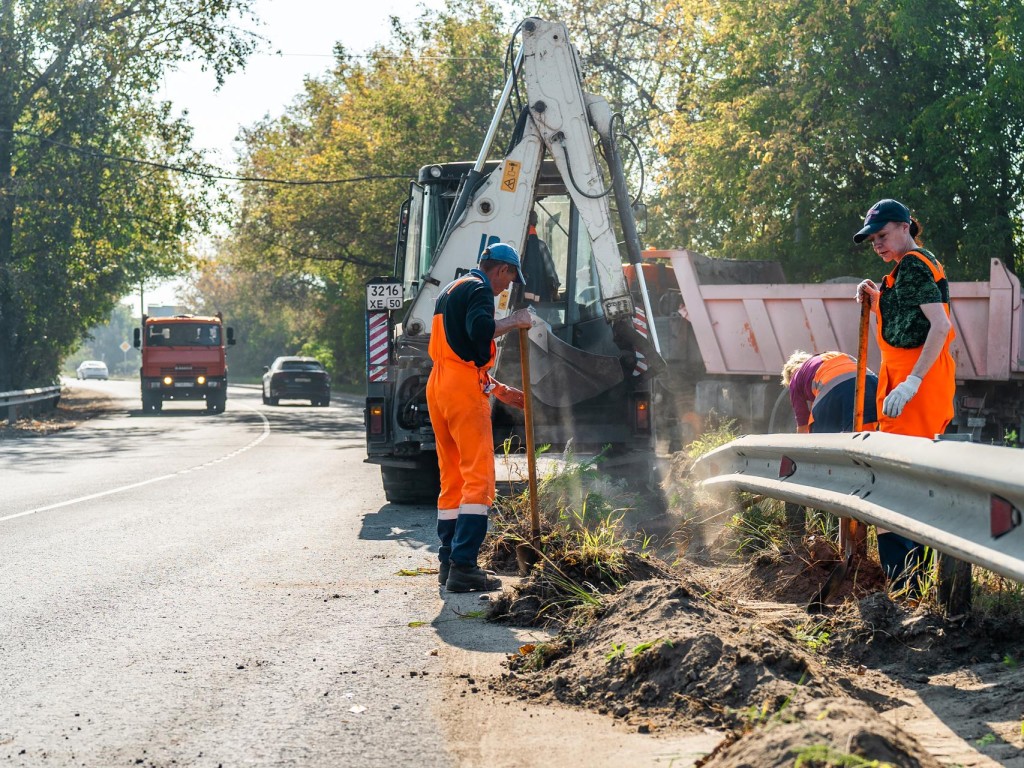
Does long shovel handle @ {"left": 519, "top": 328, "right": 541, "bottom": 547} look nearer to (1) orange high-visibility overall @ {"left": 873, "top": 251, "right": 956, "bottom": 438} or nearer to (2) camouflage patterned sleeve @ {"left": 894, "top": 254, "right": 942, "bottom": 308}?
(1) orange high-visibility overall @ {"left": 873, "top": 251, "right": 956, "bottom": 438}

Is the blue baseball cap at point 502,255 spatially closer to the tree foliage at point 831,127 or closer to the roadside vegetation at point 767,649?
the roadside vegetation at point 767,649

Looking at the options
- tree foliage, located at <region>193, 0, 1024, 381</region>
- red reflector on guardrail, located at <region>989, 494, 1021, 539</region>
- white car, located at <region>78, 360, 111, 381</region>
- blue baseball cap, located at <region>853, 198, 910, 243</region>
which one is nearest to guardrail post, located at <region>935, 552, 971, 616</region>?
red reflector on guardrail, located at <region>989, 494, 1021, 539</region>

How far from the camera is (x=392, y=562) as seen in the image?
7.96 m

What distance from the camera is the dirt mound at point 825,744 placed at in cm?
293

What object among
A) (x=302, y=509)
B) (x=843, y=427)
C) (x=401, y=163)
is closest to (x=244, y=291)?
(x=401, y=163)

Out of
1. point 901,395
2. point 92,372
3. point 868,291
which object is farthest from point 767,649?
point 92,372

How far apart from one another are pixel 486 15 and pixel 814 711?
36.2 metres

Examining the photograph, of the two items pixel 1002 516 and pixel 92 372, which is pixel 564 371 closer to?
pixel 1002 516

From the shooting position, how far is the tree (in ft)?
103

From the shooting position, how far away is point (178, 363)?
3422 centimetres

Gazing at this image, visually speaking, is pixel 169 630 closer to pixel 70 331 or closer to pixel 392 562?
pixel 392 562

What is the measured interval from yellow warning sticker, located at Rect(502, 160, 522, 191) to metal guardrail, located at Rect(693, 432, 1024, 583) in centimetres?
527

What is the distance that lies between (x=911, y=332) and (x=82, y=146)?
98.8ft

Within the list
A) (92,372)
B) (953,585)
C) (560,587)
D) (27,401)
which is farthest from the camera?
(92,372)
